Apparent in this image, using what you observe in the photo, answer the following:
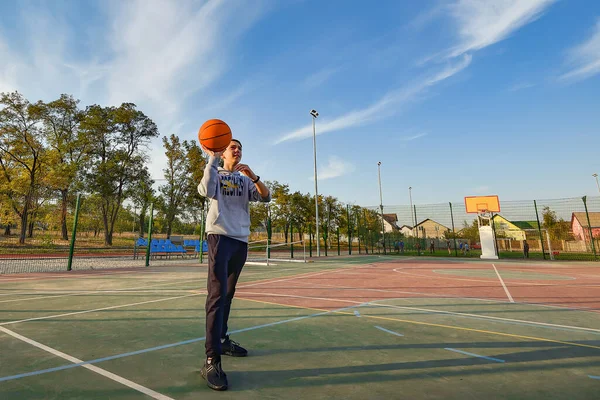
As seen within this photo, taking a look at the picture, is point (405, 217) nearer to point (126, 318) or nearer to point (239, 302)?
point (239, 302)

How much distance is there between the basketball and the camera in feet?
9.61

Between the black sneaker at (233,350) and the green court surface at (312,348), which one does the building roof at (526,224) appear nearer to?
the green court surface at (312,348)

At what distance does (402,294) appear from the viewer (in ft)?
20.7

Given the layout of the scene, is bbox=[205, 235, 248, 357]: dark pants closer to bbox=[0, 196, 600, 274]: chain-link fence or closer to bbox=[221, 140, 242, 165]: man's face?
bbox=[221, 140, 242, 165]: man's face

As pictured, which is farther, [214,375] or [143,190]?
[143,190]

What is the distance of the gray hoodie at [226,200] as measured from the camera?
2.66 meters

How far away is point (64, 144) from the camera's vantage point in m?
29.0

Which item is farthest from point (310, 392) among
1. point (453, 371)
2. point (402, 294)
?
point (402, 294)

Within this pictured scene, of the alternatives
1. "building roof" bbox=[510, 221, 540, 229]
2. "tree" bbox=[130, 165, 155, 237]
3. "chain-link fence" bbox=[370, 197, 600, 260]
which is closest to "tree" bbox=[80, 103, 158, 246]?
"tree" bbox=[130, 165, 155, 237]

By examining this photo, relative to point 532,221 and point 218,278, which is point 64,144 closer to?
point 218,278

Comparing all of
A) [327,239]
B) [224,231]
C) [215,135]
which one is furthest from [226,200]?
[327,239]

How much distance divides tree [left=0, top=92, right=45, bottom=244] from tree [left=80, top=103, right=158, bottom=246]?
3.99m

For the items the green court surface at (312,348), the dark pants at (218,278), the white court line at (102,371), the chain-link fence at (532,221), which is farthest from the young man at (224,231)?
the chain-link fence at (532,221)

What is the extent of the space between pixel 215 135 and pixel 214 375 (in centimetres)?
217
